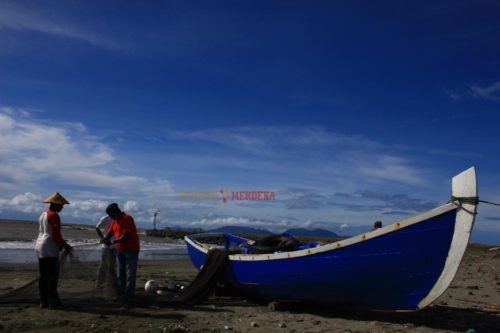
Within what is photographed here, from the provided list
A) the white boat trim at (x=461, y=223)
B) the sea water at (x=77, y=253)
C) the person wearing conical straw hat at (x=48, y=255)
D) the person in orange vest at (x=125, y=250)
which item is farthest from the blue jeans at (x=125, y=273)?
the white boat trim at (x=461, y=223)

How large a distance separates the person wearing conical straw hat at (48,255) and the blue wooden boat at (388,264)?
13.2ft

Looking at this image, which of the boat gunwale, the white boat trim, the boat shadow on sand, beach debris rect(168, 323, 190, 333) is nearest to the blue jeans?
beach debris rect(168, 323, 190, 333)

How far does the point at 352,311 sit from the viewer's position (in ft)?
30.7

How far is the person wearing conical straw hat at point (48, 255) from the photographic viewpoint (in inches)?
339

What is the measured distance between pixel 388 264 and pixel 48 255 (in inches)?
243

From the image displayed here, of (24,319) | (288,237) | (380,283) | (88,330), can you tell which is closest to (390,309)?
(380,283)

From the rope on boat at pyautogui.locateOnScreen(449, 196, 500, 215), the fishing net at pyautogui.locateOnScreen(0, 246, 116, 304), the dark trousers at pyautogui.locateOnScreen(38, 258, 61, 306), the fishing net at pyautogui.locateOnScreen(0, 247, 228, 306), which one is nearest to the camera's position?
the rope on boat at pyautogui.locateOnScreen(449, 196, 500, 215)

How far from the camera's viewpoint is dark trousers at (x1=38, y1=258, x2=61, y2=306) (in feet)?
28.3

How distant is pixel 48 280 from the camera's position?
28.4 feet

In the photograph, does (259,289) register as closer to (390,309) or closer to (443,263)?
(390,309)

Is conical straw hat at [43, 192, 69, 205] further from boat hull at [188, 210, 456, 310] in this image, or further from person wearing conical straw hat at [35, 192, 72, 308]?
boat hull at [188, 210, 456, 310]

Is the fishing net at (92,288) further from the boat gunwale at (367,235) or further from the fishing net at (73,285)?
the boat gunwale at (367,235)

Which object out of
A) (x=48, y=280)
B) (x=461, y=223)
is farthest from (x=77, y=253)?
(x=461, y=223)

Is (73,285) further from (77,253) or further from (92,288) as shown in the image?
(77,253)
